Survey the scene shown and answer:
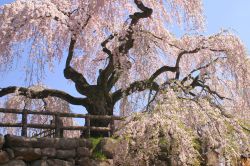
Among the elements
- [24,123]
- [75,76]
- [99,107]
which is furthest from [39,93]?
[24,123]

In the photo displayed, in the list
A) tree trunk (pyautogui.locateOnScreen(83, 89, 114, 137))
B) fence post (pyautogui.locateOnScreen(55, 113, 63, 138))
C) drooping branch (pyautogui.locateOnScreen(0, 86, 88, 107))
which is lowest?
fence post (pyautogui.locateOnScreen(55, 113, 63, 138))

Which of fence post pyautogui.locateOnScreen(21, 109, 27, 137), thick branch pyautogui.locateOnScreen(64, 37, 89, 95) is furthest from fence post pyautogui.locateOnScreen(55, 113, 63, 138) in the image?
thick branch pyautogui.locateOnScreen(64, 37, 89, 95)

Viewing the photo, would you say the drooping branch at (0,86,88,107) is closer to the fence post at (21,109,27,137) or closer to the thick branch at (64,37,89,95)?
the thick branch at (64,37,89,95)

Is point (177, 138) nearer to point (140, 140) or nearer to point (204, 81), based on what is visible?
point (140, 140)

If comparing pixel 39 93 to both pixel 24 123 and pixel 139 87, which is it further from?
pixel 139 87

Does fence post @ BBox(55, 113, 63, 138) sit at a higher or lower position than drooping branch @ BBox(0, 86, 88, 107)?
lower

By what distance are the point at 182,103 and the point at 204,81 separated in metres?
4.14

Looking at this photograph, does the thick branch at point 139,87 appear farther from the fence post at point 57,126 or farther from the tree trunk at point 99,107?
the fence post at point 57,126

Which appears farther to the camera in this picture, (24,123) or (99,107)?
(99,107)

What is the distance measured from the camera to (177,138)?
9.41 metres

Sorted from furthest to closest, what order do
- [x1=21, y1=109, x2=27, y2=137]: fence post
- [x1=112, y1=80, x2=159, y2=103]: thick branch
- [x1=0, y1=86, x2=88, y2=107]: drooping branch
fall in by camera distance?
[x1=0, y1=86, x2=88, y2=107]: drooping branch, [x1=112, y1=80, x2=159, y2=103]: thick branch, [x1=21, y1=109, x2=27, y2=137]: fence post

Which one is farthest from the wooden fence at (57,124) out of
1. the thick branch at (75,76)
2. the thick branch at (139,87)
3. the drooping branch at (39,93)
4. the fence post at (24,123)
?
the thick branch at (75,76)

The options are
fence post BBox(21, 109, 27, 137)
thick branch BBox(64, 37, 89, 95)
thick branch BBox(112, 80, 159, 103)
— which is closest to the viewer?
fence post BBox(21, 109, 27, 137)

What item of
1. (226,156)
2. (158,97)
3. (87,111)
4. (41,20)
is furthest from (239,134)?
(41,20)
